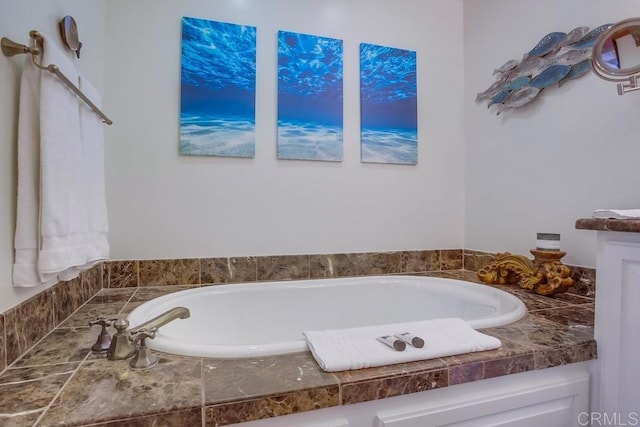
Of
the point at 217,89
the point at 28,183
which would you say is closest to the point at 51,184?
the point at 28,183

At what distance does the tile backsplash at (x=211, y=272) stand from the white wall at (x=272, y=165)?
0.20ft

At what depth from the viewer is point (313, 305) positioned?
174 cm

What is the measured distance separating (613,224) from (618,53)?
0.81 meters

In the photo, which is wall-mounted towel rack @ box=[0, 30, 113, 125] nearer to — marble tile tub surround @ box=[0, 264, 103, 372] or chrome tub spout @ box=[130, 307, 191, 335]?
marble tile tub surround @ box=[0, 264, 103, 372]

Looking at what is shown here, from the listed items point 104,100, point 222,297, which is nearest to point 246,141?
point 104,100

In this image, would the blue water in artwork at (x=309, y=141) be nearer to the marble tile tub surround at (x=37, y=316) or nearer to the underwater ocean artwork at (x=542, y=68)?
the underwater ocean artwork at (x=542, y=68)

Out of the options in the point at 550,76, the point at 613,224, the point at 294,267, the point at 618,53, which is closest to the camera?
the point at 613,224

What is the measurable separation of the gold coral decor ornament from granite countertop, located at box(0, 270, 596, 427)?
52cm

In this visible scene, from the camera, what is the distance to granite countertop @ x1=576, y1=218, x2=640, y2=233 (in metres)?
0.91

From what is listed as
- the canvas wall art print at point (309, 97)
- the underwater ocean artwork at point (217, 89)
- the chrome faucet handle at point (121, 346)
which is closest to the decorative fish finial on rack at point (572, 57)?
the canvas wall art print at point (309, 97)

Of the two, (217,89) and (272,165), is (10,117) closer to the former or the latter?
(217,89)

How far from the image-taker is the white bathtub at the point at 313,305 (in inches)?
58.9

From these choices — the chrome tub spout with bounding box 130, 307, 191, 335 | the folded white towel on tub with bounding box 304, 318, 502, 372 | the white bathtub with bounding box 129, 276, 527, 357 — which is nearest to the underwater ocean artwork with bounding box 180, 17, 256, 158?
the white bathtub with bounding box 129, 276, 527, 357

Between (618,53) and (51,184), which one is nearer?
(51,184)
